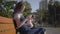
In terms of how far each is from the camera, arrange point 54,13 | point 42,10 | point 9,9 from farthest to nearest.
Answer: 1. point 54,13
2. point 42,10
3. point 9,9

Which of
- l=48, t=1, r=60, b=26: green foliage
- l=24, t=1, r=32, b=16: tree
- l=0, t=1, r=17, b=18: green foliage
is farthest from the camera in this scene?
l=48, t=1, r=60, b=26: green foliage

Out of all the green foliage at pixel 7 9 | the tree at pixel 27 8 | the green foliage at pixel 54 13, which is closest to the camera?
the green foliage at pixel 7 9

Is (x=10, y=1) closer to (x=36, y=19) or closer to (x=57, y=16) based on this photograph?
(x=36, y=19)

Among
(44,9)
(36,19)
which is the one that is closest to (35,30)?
(36,19)

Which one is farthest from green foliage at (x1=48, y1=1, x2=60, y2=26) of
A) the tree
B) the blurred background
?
the tree

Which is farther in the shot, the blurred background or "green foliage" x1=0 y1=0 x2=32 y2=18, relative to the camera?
the blurred background

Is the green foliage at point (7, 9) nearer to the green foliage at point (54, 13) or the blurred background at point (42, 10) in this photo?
the blurred background at point (42, 10)

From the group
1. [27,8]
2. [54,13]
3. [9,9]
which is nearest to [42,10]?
[54,13]

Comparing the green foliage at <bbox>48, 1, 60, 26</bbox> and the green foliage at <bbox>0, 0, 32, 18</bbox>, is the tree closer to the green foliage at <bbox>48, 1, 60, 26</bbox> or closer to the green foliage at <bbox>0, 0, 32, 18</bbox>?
the green foliage at <bbox>0, 0, 32, 18</bbox>

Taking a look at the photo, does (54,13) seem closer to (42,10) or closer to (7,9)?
(42,10)

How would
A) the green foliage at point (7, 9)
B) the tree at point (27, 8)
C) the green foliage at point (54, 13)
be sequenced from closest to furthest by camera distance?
1. the green foliage at point (7, 9)
2. the tree at point (27, 8)
3. the green foliage at point (54, 13)

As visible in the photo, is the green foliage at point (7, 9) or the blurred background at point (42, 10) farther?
the blurred background at point (42, 10)

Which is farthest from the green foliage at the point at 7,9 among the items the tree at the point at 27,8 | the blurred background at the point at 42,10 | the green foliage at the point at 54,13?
the green foliage at the point at 54,13

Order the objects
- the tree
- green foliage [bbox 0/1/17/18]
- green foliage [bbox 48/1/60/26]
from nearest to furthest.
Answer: green foliage [bbox 0/1/17/18], the tree, green foliage [bbox 48/1/60/26]
